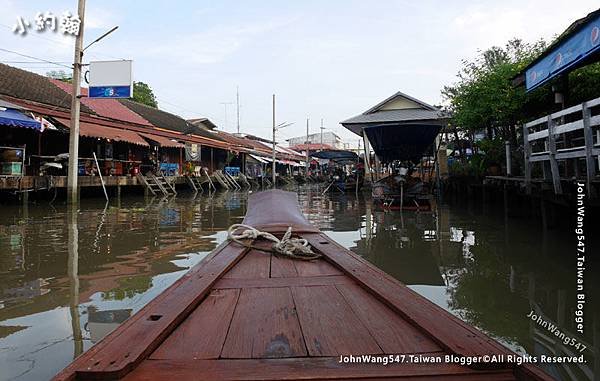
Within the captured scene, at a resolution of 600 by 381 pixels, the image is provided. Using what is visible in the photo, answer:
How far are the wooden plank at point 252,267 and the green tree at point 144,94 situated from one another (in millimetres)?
31289

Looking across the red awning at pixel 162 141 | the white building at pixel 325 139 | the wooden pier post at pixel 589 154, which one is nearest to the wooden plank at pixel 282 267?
the wooden pier post at pixel 589 154

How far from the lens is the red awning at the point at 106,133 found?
45.1 ft

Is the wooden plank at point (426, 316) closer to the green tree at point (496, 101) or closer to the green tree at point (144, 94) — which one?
the green tree at point (496, 101)

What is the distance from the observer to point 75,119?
1202cm

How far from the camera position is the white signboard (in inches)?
471

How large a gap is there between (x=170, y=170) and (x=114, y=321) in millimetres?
17755

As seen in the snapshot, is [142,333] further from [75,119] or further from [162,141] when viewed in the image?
[162,141]

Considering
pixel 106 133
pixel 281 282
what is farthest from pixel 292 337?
pixel 106 133

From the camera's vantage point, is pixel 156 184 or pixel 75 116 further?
pixel 156 184

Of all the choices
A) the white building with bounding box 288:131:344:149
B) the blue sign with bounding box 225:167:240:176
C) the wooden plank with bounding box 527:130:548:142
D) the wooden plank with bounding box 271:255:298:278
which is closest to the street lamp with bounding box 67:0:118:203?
the wooden plank with bounding box 271:255:298:278

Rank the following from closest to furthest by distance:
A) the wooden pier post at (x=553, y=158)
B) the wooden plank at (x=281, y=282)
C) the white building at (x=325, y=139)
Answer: the wooden plank at (x=281, y=282) → the wooden pier post at (x=553, y=158) → the white building at (x=325, y=139)

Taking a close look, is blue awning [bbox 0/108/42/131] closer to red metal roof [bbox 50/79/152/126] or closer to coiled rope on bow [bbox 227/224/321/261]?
red metal roof [bbox 50/79/152/126]

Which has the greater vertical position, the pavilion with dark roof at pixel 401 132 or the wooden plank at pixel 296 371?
the pavilion with dark roof at pixel 401 132

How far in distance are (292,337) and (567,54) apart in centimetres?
635
